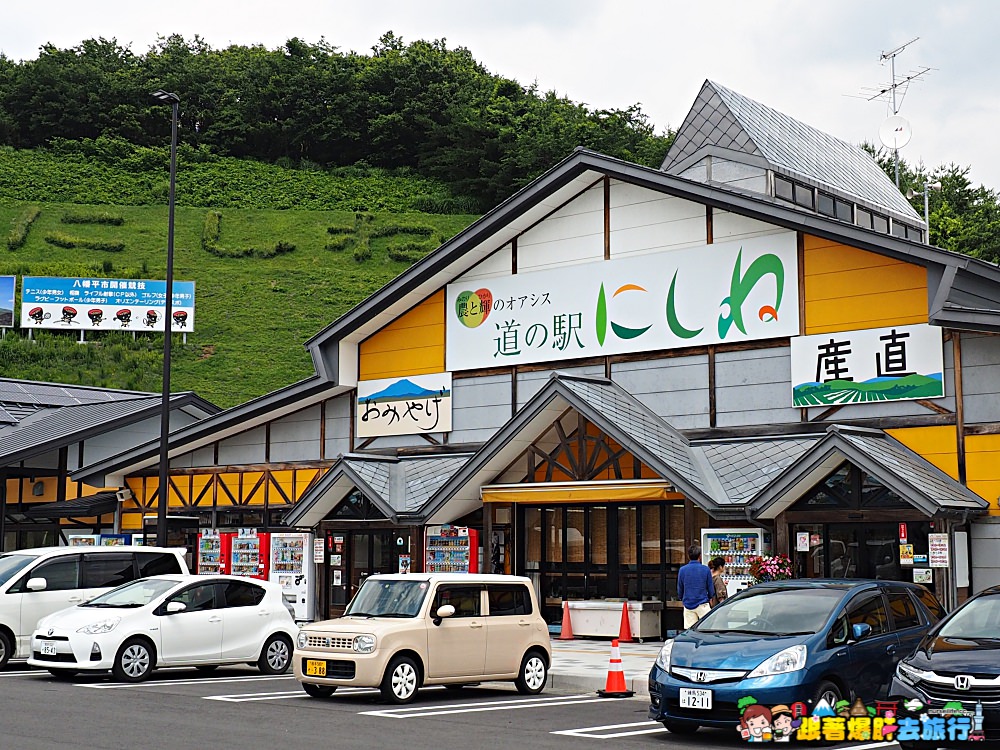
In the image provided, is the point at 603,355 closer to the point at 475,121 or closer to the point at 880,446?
the point at 880,446

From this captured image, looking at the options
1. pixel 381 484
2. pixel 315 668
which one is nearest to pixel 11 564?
pixel 315 668

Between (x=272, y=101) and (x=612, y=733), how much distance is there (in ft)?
279

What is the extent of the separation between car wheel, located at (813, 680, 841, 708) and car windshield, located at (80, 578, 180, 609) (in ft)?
30.2

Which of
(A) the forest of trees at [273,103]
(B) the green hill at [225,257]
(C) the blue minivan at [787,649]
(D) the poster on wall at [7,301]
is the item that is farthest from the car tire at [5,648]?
(A) the forest of trees at [273,103]

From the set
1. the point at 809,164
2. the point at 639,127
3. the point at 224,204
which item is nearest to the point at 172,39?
the point at 224,204

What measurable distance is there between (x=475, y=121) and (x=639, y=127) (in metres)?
10.7

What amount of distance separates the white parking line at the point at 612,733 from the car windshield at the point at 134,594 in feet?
23.3

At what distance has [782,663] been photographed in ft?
35.4

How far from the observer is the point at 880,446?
18.2 meters

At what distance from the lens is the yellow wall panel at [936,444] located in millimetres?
18391

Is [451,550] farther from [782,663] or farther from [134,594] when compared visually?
[782,663]

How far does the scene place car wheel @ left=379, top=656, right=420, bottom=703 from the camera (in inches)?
530

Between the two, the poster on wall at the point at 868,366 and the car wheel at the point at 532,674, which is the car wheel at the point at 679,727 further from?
the poster on wall at the point at 868,366

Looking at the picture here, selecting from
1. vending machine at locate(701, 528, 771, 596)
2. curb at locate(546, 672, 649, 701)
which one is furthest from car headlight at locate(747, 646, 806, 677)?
vending machine at locate(701, 528, 771, 596)
